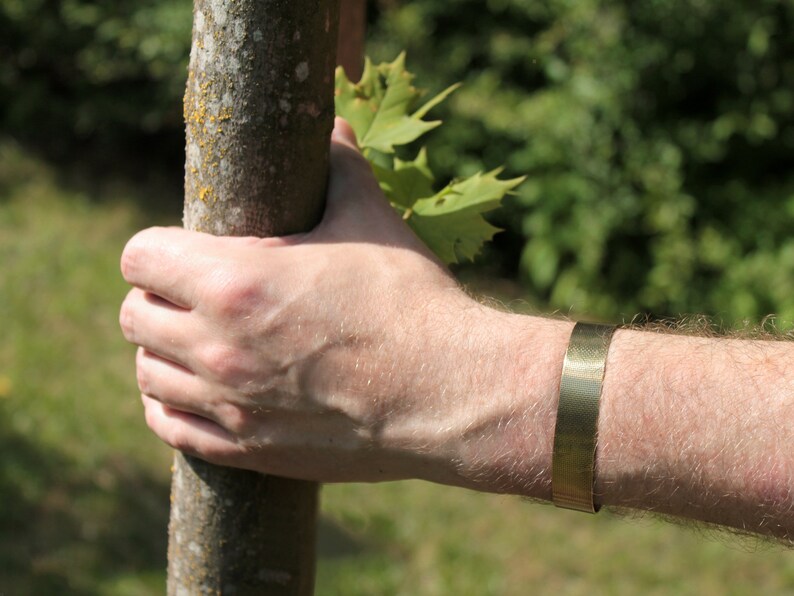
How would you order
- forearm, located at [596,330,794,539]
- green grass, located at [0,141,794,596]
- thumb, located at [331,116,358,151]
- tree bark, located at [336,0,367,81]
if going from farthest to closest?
green grass, located at [0,141,794,596] < tree bark, located at [336,0,367,81] < thumb, located at [331,116,358,151] < forearm, located at [596,330,794,539]

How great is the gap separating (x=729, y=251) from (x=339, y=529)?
8.83 ft

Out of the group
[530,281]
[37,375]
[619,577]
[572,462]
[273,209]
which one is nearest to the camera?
[572,462]

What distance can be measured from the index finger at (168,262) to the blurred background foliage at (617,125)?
3.86 m

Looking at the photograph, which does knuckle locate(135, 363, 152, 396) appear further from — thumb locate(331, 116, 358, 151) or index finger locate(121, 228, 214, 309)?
thumb locate(331, 116, 358, 151)

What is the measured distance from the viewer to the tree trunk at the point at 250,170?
4.26ft

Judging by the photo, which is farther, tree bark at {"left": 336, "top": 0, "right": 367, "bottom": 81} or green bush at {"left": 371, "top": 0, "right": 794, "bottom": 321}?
green bush at {"left": 371, "top": 0, "right": 794, "bottom": 321}

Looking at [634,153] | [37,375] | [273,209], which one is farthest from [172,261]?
[634,153]

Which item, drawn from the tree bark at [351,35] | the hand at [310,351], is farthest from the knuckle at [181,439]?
the tree bark at [351,35]

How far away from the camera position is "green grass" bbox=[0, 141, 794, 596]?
362 cm

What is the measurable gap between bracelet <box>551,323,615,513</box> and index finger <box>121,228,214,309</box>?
0.57 meters

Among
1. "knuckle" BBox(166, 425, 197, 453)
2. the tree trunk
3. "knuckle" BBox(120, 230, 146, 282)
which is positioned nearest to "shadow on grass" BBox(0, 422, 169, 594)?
the tree trunk

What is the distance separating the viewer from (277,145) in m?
1.33

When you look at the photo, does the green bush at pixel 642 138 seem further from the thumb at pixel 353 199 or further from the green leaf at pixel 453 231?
the thumb at pixel 353 199

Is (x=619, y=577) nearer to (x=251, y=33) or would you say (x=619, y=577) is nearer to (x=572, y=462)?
(x=572, y=462)
